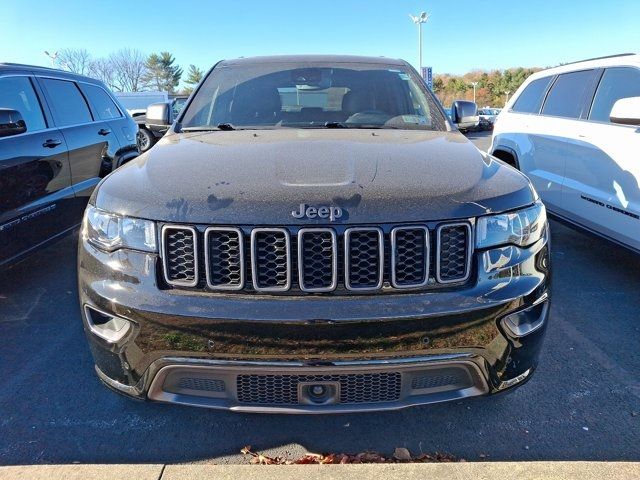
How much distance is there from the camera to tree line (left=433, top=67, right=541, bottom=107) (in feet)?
188

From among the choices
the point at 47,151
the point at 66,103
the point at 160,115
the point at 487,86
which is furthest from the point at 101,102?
the point at 487,86

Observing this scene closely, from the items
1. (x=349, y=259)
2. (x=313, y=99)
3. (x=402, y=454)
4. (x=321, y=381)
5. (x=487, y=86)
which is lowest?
(x=402, y=454)

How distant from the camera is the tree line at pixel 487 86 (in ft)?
188

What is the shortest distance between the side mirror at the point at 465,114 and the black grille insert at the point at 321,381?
94.3 inches

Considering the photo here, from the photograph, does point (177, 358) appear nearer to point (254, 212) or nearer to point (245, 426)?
point (254, 212)

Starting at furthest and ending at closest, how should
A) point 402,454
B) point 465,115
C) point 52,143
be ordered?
point 52,143
point 465,115
point 402,454

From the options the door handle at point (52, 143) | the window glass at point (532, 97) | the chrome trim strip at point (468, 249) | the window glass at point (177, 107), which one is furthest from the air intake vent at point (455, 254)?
the window glass at point (532, 97)

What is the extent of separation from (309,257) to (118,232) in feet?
2.59

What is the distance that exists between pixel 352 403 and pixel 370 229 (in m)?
0.70

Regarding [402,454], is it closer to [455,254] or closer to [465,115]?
[455,254]

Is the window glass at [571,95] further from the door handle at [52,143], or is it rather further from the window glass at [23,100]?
the window glass at [23,100]

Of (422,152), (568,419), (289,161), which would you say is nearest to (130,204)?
(289,161)

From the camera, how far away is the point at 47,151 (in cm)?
420

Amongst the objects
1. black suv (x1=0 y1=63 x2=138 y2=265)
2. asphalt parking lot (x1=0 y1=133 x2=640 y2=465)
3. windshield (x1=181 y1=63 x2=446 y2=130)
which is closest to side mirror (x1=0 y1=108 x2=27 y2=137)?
black suv (x1=0 y1=63 x2=138 y2=265)
